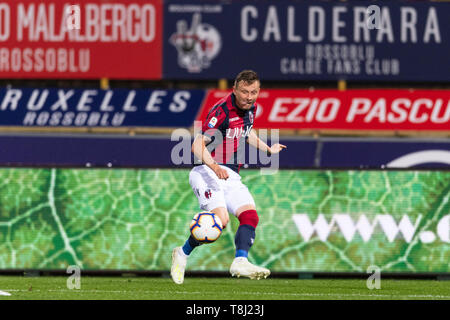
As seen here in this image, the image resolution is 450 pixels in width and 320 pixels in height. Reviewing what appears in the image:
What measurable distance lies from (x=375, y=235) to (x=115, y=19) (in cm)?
1341

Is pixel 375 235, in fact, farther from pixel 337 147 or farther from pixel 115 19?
pixel 115 19

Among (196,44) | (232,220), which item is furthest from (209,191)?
(196,44)

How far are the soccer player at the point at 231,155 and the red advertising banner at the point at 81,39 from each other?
14.7 m

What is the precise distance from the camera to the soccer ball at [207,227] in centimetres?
911

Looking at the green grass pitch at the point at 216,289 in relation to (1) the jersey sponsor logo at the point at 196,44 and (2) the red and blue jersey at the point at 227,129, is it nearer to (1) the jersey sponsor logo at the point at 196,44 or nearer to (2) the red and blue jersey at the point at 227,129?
(2) the red and blue jersey at the point at 227,129

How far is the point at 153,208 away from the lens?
12047mm

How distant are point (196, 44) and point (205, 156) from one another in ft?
51.1

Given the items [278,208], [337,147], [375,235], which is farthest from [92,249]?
[337,147]

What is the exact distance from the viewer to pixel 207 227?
359 inches

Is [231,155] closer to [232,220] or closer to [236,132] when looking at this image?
[236,132]

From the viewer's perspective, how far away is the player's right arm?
28.4 ft

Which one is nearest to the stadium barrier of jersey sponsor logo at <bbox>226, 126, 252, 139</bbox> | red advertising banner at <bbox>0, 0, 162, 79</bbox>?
jersey sponsor logo at <bbox>226, 126, 252, 139</bbox>

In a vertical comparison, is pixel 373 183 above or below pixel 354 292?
above
